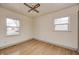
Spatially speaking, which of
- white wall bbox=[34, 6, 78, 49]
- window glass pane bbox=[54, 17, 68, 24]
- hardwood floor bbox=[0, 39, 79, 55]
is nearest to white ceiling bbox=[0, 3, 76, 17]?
white wall bbox=[34, 6, 78, 49]

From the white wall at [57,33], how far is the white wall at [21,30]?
128 mm

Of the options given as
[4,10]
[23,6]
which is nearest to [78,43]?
[23,6]

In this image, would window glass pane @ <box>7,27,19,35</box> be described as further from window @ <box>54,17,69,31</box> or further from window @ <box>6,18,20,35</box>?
window @ <box>54,17,69,31</box>

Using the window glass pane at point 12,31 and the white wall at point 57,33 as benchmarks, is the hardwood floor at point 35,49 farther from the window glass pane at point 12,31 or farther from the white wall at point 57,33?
the window glass pane at point 12,31

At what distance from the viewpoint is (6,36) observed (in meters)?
1.24

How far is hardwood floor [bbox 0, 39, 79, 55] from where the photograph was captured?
4.08 ft

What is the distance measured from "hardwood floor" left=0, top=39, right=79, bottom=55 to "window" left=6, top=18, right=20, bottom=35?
0.23 meters

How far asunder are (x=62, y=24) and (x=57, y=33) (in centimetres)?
17

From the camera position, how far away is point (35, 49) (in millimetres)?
1304

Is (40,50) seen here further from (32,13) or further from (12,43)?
(32,13)

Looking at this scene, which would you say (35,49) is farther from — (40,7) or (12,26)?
(40,7)

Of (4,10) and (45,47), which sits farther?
(45,47)

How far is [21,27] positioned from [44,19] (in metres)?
0.42

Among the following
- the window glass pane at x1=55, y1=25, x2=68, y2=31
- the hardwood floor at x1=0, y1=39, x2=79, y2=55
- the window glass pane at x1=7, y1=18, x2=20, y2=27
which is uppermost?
the window glass pane at x1=7, y1=18, x2=20, y2=27
